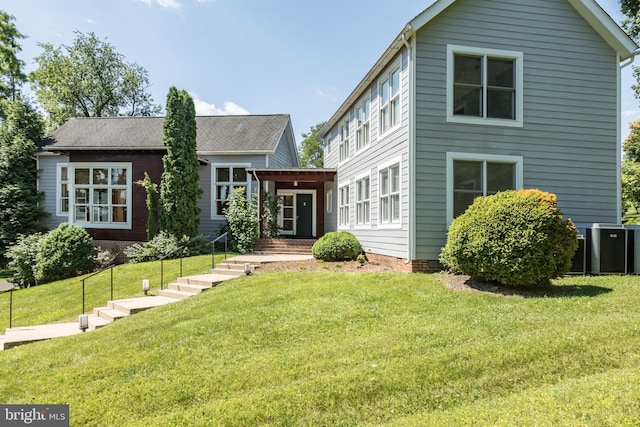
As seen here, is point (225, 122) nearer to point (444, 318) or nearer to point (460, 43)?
point (460, 43)

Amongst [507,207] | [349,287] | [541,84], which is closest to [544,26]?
[541,84]

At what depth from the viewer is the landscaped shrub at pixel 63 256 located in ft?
41.7

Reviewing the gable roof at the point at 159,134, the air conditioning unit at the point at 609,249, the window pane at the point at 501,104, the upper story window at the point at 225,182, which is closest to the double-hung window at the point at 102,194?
the gable roof at the point at 159,134

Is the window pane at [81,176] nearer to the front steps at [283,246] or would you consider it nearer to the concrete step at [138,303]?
the front steps at [283,246]

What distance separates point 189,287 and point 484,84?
9098 mm

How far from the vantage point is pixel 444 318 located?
5309mm

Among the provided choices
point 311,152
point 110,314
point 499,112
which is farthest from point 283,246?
point 311,152

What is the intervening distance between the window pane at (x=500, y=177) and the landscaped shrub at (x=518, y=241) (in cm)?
189

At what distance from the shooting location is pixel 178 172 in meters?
14.1

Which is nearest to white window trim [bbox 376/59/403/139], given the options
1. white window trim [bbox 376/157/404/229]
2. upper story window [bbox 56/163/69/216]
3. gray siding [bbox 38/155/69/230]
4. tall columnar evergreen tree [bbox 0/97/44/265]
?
white window trim [bbox 376/157/404/229]

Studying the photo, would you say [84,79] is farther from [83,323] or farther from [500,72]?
[500,72]

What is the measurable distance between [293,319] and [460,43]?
769 cm

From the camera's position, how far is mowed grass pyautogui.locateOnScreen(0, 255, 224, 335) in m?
8.79

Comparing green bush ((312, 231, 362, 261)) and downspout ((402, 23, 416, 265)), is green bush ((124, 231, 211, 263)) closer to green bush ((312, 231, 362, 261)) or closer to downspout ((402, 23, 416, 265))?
green bush ((312, 231, 362, 261))
